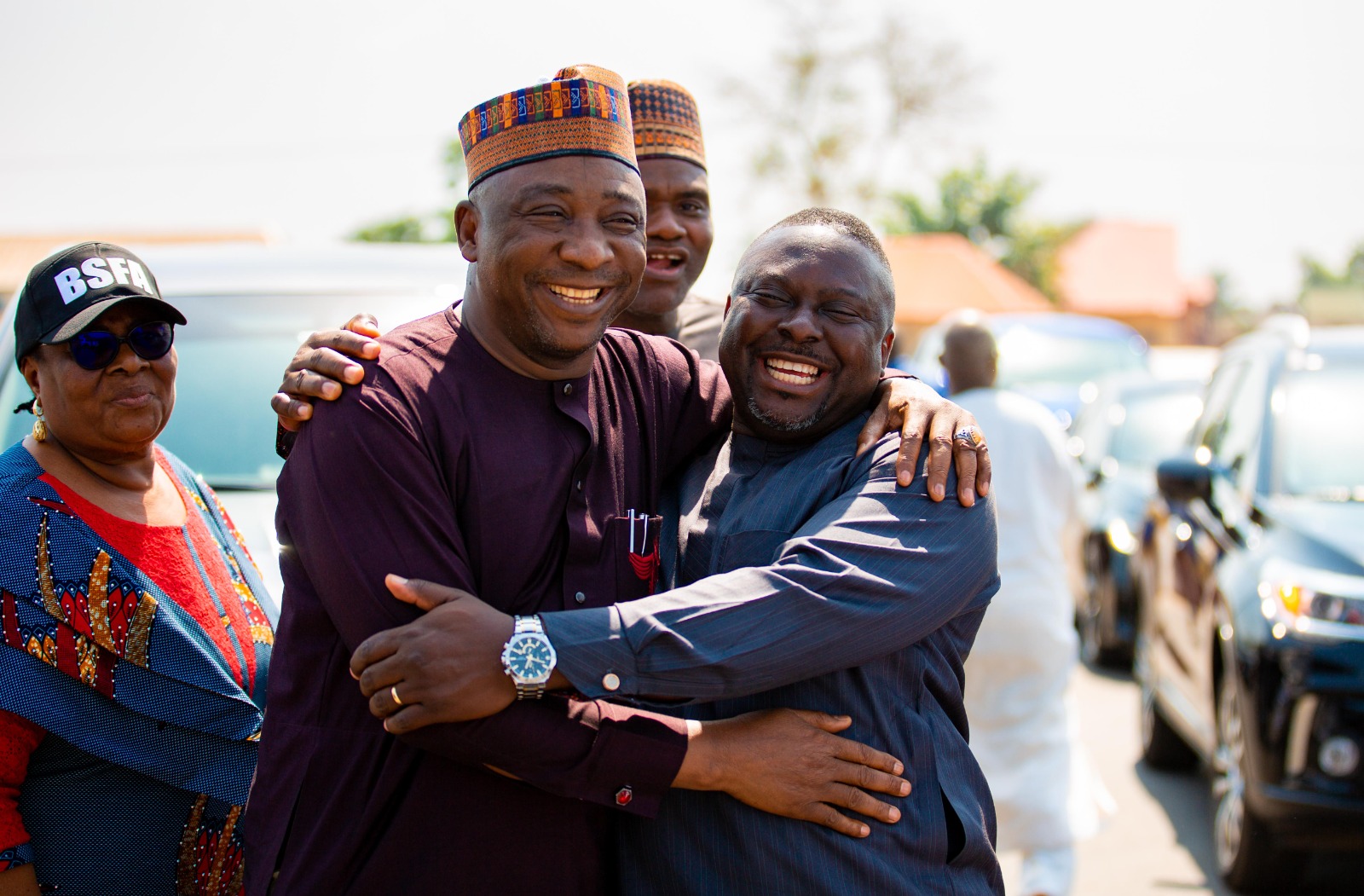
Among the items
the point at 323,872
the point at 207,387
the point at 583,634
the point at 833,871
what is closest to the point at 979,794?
the point at 833,871

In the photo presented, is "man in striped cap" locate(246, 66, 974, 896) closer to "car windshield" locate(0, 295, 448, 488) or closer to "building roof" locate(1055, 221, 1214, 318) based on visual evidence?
"car windshield" locate(0, 295, 448, 488)

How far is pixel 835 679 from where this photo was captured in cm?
229

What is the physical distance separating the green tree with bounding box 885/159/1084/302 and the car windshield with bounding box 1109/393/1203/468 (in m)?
39.7

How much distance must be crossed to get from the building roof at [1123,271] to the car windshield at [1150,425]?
43.1 meters

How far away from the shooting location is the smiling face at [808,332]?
250 cm

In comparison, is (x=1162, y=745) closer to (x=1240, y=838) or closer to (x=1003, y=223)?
(x=1240, y=838)

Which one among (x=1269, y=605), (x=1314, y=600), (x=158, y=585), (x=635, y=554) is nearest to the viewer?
(x=635, y=554)

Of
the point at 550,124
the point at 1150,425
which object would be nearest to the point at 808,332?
the point at 550,124

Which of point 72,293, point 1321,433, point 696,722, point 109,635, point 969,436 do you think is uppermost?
point 72,293

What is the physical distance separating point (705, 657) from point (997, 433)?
3359mm

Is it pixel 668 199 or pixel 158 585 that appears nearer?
pixel 158 585

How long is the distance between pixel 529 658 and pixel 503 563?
0.75ft

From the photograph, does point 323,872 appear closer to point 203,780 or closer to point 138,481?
point 203,780

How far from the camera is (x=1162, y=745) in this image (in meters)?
6.52
